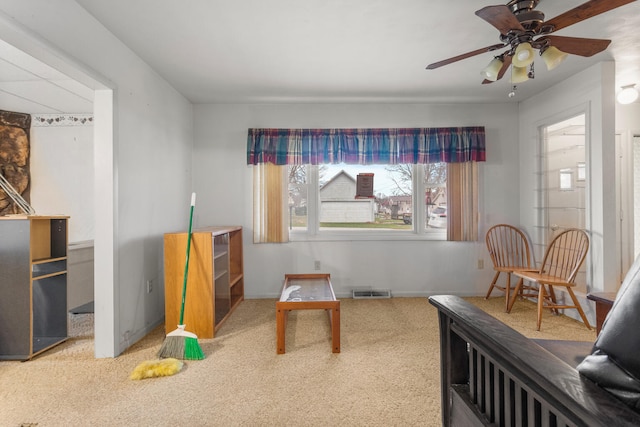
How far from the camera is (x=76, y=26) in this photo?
7.07 feet

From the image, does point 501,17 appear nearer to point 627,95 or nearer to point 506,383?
point 506,383

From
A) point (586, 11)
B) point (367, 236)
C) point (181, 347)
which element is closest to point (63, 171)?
point (181, 347)

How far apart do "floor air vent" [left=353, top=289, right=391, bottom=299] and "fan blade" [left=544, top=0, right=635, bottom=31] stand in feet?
10.3

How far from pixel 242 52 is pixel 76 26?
116 cm

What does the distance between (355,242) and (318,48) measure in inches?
92.3

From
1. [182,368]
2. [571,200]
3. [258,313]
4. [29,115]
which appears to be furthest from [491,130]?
[29,115]

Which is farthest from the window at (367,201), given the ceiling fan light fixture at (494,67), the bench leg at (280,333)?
the ceiling fan light fixture at (494,67)

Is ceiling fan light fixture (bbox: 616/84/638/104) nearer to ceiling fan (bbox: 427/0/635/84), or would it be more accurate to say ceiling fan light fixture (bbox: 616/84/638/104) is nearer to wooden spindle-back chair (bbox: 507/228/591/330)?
wooden spindle-back chair (bbox: 507/228/591/330)

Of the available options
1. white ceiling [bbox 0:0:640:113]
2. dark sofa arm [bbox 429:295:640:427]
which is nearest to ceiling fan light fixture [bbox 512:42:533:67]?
white ceiling [bbox 0:0:640:113]

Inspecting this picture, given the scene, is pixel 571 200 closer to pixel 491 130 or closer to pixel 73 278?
pixel 491 130

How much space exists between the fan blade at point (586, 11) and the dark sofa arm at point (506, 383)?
1.61 m

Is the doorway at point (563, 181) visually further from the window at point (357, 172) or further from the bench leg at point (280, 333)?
the bench leg at point (280, 333)

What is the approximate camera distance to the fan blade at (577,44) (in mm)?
1883

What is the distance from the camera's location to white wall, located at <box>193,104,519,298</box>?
4.20m
